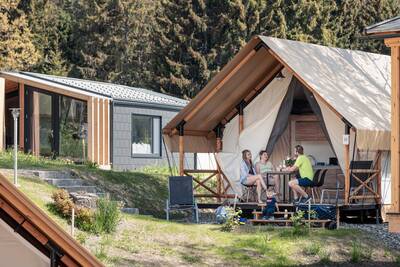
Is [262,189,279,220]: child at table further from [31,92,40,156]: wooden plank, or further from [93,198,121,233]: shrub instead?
[31,92,40,156]: wooden plank

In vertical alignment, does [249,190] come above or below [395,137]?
below

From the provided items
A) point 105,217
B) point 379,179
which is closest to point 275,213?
point 379,179

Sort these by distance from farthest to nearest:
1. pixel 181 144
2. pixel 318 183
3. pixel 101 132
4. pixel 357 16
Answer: pixel 357 16 < pixel 101 132 < pixel 181 144 < pixel 318 183

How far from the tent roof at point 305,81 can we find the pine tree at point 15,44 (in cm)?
1764

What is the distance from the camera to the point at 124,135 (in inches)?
927

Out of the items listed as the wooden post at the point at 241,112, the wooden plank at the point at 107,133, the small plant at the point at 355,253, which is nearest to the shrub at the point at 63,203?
the small plant at the point at 355,253

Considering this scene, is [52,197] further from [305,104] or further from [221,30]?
[221,30]

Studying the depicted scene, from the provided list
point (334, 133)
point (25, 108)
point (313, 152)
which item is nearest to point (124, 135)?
point (25, 108)

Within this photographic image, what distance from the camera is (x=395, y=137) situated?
12227mm

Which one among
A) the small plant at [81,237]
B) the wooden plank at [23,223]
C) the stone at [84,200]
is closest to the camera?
the wooden plank at [23,223]

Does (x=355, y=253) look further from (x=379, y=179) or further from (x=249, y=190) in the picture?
(x=249, y=190)

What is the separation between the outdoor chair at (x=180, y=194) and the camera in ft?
54.3

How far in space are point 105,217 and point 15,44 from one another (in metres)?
23.1

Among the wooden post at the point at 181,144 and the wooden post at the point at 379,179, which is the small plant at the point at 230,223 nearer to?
the wooden post at the point at 379,179
